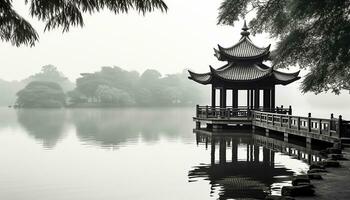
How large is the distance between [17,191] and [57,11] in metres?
7.98

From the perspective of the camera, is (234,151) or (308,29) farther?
(234,151)

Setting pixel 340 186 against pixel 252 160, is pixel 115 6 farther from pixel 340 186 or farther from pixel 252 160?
pixel 252 160

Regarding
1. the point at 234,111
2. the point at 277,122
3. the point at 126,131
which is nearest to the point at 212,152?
the point at 277,122

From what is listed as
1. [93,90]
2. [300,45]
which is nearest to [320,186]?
[300,45]

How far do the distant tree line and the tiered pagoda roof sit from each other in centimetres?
7179

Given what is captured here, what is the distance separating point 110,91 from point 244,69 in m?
73.9

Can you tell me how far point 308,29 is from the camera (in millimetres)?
13711

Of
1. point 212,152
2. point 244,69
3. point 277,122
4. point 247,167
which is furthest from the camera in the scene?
point 244,69

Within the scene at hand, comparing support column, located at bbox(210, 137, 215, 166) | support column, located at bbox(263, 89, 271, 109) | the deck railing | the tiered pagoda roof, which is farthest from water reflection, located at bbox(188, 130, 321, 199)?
support column, located at bbox(263, 89, 271, 109)

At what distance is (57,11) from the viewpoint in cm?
597

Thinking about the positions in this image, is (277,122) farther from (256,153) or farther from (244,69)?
(244,69)

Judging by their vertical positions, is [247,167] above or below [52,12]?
below

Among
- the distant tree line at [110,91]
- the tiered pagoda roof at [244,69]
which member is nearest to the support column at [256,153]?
the tiered pagoda roof at [244,69]

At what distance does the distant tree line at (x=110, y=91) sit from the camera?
10238 cm
